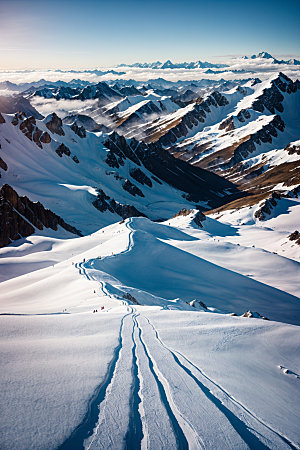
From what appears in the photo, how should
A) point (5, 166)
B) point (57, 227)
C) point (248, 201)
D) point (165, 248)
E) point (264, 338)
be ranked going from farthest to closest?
1. point (248, 201)
2. point (5, 166)
3. point (57, 227)
4. point (165, 248)
5. point (264, 338)

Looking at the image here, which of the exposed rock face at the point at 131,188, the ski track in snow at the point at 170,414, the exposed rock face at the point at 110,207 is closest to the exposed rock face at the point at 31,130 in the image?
the exposed rock face at the point at 131,188

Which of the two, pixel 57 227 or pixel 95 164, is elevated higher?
pixel 95 164

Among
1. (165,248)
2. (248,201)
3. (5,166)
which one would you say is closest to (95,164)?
(5,166)

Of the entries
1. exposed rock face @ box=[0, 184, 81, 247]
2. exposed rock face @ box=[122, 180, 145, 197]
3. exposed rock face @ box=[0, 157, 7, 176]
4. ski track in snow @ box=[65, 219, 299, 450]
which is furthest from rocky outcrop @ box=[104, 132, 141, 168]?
ski track in snow @ box=[65, 219, 299, 450]

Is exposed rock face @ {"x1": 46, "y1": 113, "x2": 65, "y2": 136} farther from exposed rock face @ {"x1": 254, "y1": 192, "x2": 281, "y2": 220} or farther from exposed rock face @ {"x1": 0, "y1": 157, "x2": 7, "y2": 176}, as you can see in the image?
exposed rock face @ {"x1": 254, "y1": 192, "x2": 281, "y2": 220}

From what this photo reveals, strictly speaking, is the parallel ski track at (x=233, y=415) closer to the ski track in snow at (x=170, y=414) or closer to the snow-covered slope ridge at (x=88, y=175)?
the ski track in snow at (x=170, y=414)

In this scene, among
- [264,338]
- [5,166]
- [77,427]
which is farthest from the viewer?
[5,166]

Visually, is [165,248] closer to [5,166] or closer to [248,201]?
[5,166]
